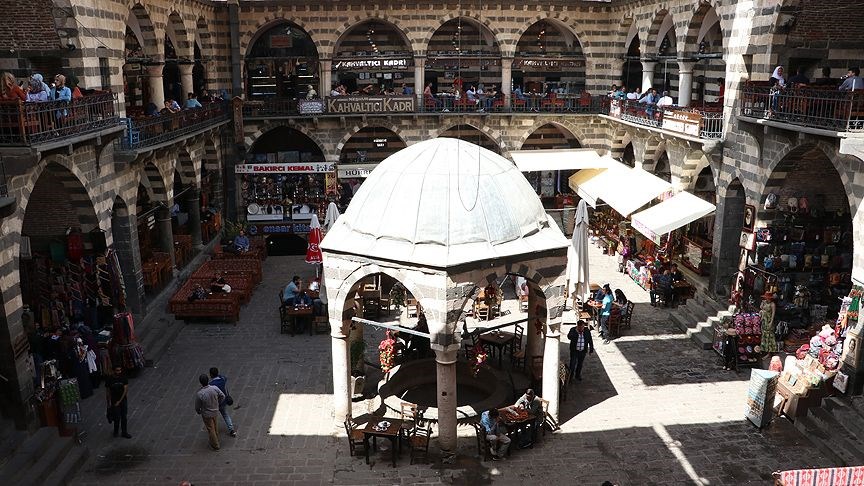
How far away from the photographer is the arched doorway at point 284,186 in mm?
27438

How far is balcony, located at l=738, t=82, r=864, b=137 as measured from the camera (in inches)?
571

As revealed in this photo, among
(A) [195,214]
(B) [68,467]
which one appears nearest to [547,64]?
(A) [195,214]

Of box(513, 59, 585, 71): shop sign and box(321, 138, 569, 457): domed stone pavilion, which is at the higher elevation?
box(513, 59, 585, 71): shop sign

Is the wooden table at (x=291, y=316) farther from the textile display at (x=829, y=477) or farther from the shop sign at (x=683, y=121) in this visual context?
the textile display at (x=829, y=477)

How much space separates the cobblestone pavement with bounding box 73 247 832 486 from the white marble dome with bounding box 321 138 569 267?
368cm

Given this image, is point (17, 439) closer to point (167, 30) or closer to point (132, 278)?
point (132, 278)

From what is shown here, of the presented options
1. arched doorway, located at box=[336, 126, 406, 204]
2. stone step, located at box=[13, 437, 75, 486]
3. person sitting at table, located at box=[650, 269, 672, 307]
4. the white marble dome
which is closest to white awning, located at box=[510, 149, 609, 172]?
arched doorway, located at box=[336, 126, 406, 204]

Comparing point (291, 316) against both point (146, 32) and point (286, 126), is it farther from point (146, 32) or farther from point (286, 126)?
point (286, 126)

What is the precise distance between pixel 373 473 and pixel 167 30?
18.0 metres

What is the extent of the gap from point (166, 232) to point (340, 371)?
11.2 meters

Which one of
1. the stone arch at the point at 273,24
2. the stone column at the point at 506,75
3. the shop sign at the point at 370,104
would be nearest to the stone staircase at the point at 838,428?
the stone column at the point at 506,75

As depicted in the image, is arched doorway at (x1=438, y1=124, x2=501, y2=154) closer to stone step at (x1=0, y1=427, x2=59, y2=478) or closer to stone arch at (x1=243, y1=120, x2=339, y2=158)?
stone arch at (x1=243, y1=120, x2=339, y2=158)

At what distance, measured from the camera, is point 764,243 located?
61.4 ft

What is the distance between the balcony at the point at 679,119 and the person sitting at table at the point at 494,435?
36.2 feet
